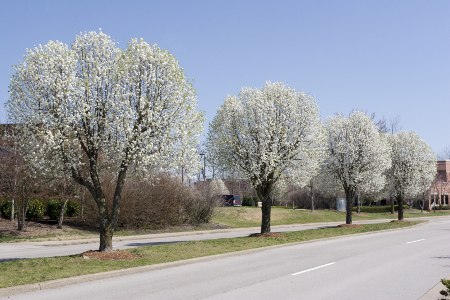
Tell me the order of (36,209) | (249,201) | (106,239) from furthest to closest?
1. (249,201)
2. (36,209)
3. (106,239)

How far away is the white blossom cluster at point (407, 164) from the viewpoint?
43875 mm

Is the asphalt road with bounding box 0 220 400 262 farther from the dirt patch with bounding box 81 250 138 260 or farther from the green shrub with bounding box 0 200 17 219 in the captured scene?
the green shrub with bounding box 0 200 17 219

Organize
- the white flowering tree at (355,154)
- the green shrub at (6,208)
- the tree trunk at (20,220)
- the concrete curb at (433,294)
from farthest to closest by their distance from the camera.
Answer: the white flowering tree at (355,154) → the green shrub at (6,208) → the tree trunk at (20,220) → the concrete curb at (433,294)

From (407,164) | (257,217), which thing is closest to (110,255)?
(407,164)

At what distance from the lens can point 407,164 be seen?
144 feet

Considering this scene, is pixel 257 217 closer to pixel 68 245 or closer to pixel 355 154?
pixel 355 154

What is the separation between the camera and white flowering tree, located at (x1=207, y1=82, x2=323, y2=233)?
26.3 metres

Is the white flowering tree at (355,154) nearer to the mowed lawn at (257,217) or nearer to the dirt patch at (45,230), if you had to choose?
the mowed lawn at (257,217)

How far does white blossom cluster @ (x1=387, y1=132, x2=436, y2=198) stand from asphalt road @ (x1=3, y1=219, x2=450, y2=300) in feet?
83.9

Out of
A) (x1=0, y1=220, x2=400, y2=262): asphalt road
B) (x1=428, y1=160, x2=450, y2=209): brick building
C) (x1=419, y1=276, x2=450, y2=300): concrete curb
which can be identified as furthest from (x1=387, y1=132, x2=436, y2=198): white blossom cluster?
(x1=428, y1=160, x2=450, y2=209): brick building

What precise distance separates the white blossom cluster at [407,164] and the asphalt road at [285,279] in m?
25.6

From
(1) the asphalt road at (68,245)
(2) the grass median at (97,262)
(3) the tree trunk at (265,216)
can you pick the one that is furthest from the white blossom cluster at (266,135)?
(1) the asphalt road at (68,245)

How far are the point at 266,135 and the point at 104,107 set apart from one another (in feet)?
36.5

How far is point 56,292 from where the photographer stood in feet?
36.7
